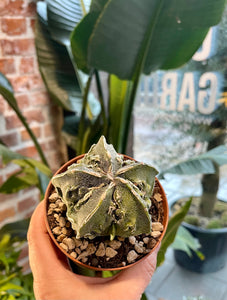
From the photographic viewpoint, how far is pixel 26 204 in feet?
3.59

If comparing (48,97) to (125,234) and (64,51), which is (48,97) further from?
(125,234)

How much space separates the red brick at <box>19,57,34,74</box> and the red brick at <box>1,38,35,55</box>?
0.02 meters

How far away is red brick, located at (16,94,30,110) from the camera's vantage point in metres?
0.97

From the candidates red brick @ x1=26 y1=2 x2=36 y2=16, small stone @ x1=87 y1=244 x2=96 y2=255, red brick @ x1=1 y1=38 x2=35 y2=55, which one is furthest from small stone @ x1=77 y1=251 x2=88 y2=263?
red brick @ x1=26 y1=2 x2=36 y2=16

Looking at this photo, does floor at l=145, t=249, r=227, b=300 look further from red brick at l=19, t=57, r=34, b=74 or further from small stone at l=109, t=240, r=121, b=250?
red brick at l=19, t=57, r=34, b=74

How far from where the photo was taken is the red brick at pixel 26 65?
37.3 inches

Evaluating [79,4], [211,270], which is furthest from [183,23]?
[211,270]

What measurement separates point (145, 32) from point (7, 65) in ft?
1.76

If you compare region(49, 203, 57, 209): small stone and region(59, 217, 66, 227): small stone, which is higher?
region(49, 203, 57, 209): small stone

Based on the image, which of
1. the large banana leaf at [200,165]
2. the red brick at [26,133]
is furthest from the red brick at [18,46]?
the large banana leaf at [200,165]

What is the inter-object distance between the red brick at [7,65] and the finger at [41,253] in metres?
0.63

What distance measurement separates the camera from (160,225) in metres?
0.42

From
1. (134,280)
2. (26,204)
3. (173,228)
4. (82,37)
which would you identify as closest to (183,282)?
(173,228)

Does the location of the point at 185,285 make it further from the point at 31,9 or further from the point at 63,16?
the point at 31,9
